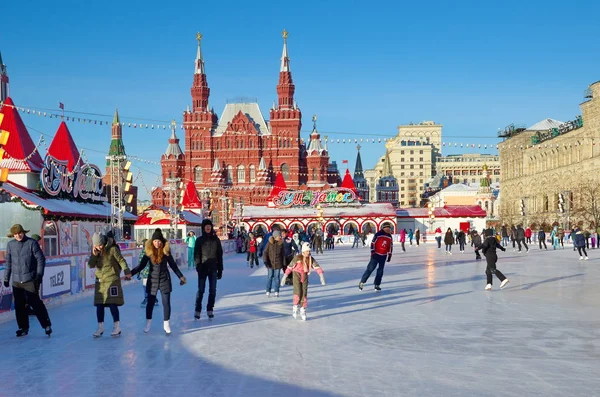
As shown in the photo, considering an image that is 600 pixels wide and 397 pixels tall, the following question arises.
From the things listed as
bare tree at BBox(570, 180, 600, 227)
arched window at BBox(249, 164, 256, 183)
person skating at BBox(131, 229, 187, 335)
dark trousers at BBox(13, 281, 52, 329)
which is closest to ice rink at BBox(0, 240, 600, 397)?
dark trousers at BBox(13, 281, 52, 329)

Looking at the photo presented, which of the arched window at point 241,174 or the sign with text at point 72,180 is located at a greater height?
the arched window at point 241,174

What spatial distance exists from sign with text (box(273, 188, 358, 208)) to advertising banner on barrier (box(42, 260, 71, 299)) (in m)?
53.8

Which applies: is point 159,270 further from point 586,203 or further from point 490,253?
point 586,203

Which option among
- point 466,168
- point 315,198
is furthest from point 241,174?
point 466,168

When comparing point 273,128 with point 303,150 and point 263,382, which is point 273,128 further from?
point 263,382

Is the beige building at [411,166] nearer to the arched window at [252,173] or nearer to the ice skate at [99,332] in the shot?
the arched window at [252,173]

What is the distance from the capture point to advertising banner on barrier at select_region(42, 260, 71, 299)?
1158 cm

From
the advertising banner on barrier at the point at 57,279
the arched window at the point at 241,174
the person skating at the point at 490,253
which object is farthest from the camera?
the arched window at the point at 241,174

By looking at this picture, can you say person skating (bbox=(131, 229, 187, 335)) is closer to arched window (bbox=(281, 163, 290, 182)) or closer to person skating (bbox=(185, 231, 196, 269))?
person skating (bbox=(185, 231, 196, 269))

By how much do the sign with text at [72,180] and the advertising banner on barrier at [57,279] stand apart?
889cm

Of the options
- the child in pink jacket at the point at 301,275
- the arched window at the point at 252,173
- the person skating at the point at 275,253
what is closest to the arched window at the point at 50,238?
the person skating at the point at 275,253

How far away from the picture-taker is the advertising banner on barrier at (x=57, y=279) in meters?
11.6

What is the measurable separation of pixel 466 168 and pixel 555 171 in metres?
95.4

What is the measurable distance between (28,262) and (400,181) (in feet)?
482
